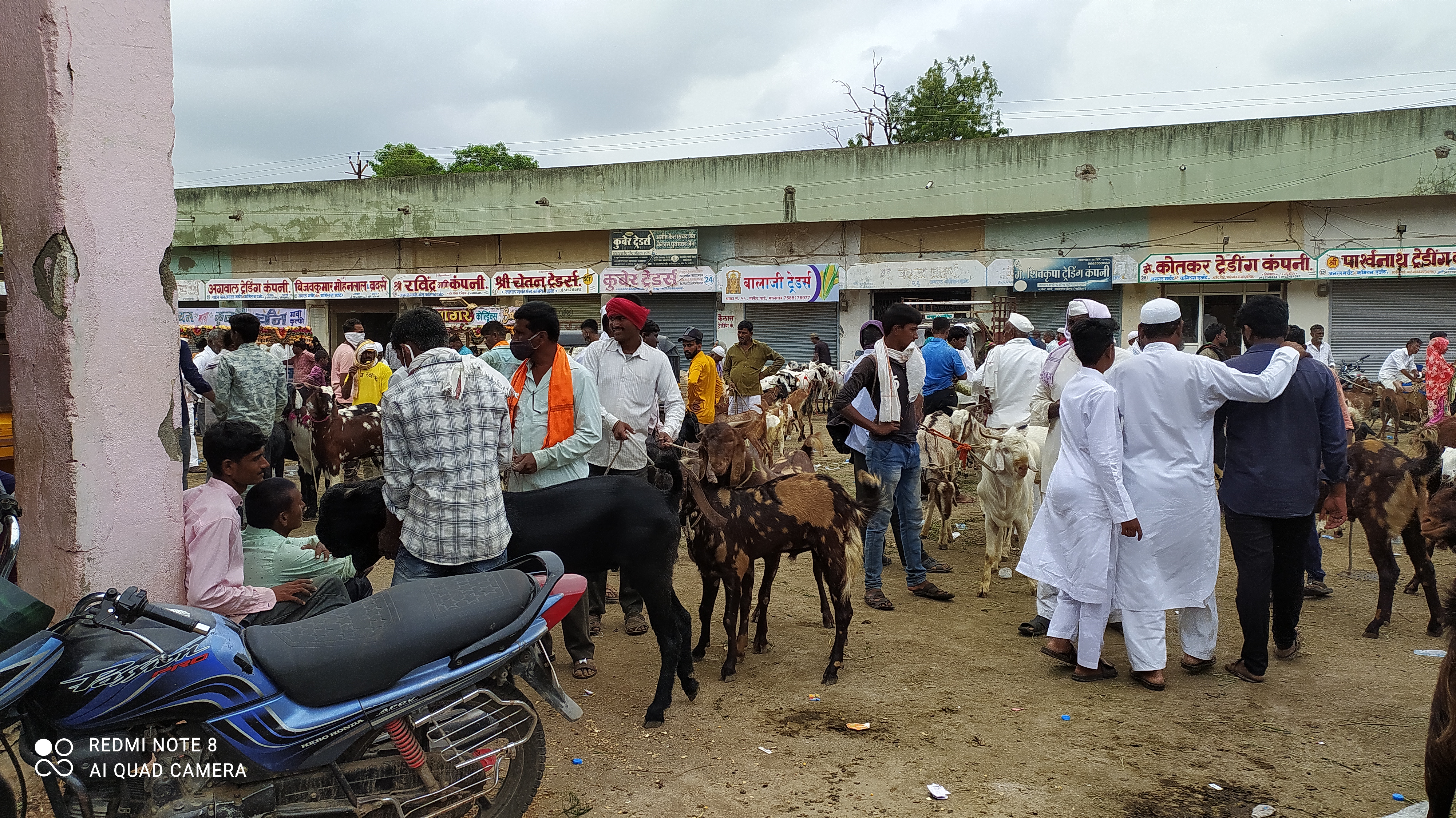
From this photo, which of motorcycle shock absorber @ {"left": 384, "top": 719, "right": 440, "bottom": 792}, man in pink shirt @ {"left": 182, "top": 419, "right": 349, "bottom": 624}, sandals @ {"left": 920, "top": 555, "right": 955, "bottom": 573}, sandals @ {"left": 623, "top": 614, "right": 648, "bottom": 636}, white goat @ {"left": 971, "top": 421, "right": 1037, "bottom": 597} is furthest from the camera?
sandals @ {"left": 920, "top": 555, "right": 955, "bottom": 573}

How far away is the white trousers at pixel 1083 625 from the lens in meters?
5.12

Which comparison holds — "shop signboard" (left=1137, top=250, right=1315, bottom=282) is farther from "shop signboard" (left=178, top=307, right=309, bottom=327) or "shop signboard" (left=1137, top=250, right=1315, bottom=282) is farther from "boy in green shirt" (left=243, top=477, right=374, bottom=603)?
"shop signboard" (left=178, top=307, right=309, bottom=327)

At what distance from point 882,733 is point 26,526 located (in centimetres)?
392

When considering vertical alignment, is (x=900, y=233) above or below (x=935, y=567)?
above

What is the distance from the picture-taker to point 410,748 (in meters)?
3.07

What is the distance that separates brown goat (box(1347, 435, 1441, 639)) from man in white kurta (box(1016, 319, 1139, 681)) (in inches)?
88.5

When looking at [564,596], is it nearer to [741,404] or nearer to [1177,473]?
[1177,473]

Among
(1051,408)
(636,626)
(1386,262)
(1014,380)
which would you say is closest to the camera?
(636,626)

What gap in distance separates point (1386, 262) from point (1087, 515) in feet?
72.2

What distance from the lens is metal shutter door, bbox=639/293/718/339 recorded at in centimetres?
2842

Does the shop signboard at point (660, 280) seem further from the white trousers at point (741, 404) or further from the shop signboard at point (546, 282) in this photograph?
the white trousers at point (741, 404)

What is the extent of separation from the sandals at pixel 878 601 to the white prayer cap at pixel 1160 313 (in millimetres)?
2699

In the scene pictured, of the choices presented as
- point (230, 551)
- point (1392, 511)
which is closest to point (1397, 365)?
point (1392, 511)

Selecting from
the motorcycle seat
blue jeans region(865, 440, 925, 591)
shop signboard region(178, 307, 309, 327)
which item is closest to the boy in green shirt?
the motorcycle seat
